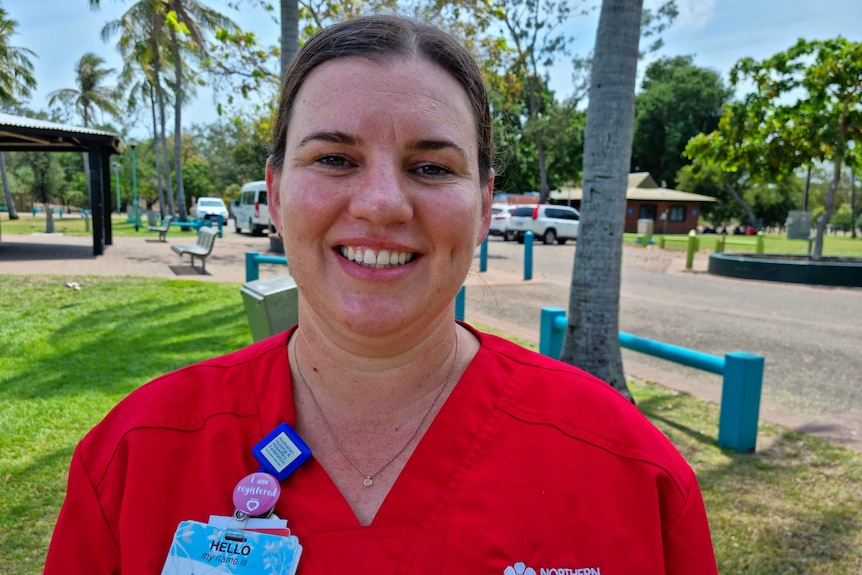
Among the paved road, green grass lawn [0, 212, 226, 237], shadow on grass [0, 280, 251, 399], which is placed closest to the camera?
shadow on grass [0, 280, 251, 399]

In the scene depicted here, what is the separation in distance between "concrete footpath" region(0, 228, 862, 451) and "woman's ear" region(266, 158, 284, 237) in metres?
0.80

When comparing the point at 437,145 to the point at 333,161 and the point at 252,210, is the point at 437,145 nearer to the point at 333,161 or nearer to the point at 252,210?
the point at 333,161

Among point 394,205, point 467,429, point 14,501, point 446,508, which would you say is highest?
point 394,205

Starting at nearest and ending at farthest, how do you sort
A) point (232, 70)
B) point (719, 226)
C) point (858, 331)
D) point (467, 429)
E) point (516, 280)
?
point (467, 429) < point (858, 331) < point (232, 70) < point (516, 280) < point (719, 226)

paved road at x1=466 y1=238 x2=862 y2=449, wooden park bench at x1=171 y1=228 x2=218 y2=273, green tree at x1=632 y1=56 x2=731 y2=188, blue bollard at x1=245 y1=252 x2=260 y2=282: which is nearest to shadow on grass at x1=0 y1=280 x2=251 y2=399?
blue bollard at x1=245 y1=252 x2=260 y2=282

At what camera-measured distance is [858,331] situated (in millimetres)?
9383

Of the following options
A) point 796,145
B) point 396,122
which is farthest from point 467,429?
point 796,145

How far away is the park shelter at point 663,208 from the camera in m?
46.1

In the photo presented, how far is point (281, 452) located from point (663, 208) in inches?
1977

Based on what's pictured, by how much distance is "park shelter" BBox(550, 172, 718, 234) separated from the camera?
46094mm

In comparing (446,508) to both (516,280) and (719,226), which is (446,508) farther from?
(719,226)

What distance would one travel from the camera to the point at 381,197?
128 centimetres

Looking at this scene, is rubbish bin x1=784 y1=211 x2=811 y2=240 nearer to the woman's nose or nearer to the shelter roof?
the shelter roof

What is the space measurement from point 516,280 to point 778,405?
28.8ft
